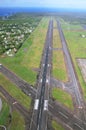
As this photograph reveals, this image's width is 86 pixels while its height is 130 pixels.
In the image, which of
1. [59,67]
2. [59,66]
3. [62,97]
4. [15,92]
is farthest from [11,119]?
[59,66]

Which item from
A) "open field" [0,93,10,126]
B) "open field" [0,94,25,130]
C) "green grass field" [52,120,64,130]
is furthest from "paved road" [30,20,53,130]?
"open field" [0,93,10,126]

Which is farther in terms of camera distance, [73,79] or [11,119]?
[73,79]

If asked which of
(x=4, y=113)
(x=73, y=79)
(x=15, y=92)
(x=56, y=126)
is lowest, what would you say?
(x=56, y=126)

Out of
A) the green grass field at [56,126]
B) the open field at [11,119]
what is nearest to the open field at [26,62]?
the open field at [11,119]

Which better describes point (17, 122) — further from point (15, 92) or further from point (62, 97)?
point (62, 97)

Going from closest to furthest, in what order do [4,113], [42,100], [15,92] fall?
[4,113] < [42,100] < [15,92]

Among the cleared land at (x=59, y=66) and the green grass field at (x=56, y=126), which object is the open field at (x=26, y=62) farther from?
the green grass field at (x=56, y=126)
